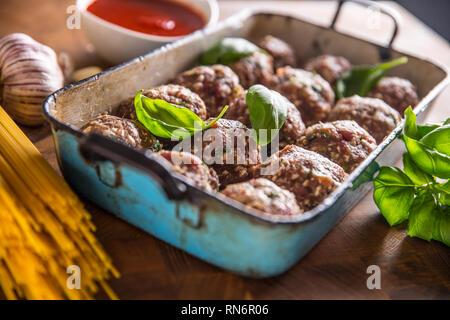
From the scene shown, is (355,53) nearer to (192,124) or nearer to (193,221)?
(192,124)

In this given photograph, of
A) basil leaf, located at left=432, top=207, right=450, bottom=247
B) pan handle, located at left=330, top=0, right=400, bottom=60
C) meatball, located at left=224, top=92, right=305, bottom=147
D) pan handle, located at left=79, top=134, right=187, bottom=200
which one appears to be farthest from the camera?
pan handle, located at left=330, top=0, right=400, bottom=60

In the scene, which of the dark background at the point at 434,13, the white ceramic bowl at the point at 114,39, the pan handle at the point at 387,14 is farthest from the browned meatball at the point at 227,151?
the dark background at the point at 434,13

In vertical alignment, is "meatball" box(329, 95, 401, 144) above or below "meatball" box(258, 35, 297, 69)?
above

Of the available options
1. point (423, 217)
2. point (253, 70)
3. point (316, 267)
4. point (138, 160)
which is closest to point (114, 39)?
point (253, 70)

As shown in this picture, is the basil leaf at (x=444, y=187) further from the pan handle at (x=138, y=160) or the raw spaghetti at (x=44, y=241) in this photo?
the raw spaghetti at (x=44, y=241)

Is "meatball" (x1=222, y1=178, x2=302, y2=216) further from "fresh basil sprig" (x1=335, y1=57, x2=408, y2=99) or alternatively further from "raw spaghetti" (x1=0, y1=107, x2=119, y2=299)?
"fresh basil sprig" (x1=335, y1=57, x2=408, y2=99)

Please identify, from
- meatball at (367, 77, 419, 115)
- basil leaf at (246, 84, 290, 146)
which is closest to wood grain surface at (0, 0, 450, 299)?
basil leaf at (246, 84, 290, 146)

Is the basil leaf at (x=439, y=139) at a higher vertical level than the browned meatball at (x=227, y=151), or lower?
higher
